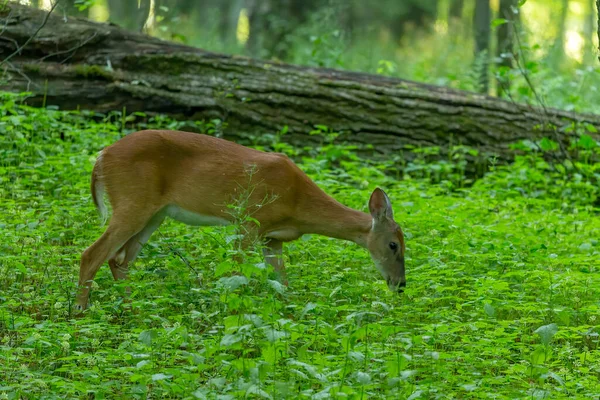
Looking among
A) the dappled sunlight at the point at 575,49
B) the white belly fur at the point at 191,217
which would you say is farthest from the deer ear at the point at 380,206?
the dappled sunlight at the point at 575,49

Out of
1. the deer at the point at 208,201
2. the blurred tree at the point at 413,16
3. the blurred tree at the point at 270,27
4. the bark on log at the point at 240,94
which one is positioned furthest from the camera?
the blurred tree at the point at 413,16

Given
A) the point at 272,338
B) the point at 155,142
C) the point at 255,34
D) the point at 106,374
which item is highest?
the point at 255,34

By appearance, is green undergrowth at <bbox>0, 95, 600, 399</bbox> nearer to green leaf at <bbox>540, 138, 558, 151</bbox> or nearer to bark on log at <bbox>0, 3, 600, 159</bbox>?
green leaf at <bbox>540, 138, 558, 151</bbox>

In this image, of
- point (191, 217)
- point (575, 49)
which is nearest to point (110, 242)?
point (191, 217)

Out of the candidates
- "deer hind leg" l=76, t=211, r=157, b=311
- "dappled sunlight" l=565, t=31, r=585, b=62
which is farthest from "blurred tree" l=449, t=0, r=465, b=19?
"deer hind leg" l=76, t=211, r=157, b=311

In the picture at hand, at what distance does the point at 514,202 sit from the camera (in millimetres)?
9328

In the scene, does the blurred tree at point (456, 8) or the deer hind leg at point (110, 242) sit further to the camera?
the blurred tree at point (456, 8)

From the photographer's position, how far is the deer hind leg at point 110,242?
633cm

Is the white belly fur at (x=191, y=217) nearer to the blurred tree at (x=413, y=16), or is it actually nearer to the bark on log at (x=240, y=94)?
the bark on log at (x=240, y=94)

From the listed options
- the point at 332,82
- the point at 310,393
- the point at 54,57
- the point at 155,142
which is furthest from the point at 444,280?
the point at 54,57

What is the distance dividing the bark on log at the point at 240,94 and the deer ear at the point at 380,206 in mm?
3586

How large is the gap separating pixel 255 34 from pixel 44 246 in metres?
11.6

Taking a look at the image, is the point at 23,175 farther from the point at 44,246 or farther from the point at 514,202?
the point at 514,202

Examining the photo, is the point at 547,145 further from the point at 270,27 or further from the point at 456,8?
the point at 456,8
